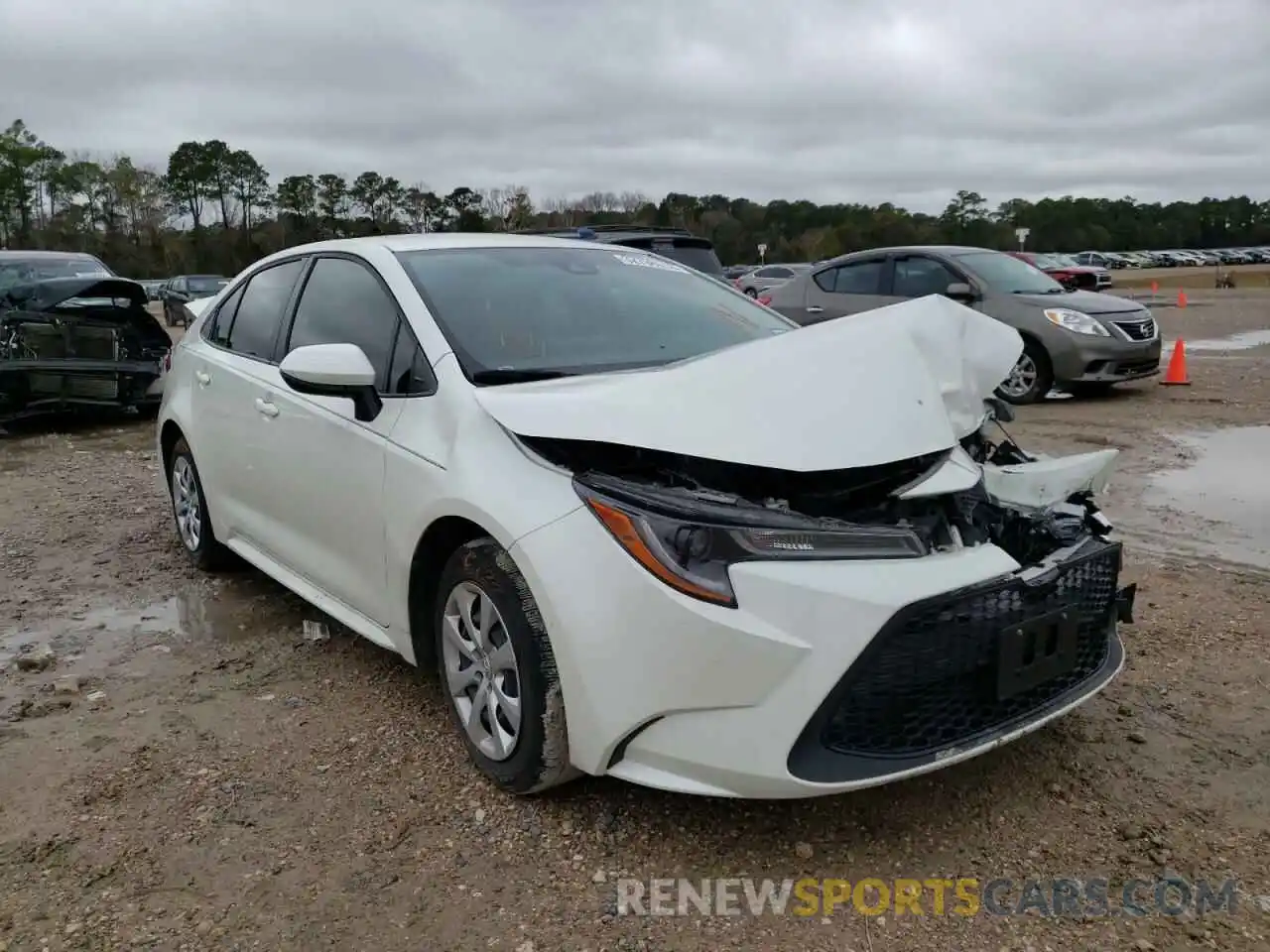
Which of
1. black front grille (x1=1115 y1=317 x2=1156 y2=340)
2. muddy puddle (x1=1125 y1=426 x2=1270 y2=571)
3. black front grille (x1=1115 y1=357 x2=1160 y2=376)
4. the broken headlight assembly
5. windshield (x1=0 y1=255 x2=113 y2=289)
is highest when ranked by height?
windshield (x1=0 y1=255 x2=113 y2=289)

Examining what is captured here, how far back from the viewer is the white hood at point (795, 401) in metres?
2.51

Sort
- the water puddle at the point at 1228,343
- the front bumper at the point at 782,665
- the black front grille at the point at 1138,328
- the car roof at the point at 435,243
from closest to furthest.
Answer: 1. the front bumper at the point at 782,665
2. the car roof at the point at 435,243
3. the black front grille at the point at 1138,328
4. the water puddle at the point at 1228,343

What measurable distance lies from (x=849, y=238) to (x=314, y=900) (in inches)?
2950

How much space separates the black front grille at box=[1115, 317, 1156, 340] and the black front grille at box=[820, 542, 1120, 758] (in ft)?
28.0

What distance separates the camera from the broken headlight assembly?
7.82 feet

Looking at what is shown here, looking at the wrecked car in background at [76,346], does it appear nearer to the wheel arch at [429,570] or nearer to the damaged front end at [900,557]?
the wheel arch at [429,570]

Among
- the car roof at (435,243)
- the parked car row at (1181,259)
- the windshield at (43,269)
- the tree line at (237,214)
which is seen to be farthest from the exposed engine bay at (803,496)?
the parked car row at (1181,259)

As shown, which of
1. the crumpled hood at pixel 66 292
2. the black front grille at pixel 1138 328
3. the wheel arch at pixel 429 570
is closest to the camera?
the wheel arch at pixel 429 570

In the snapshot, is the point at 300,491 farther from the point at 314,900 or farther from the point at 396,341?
the point at 314,900

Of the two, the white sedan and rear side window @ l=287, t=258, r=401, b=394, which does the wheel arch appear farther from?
rear side window @ l=287, t=258, r=401, b=394

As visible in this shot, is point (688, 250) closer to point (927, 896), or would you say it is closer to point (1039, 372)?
point (1039, 372)

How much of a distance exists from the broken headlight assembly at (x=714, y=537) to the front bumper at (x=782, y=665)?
0.11 feet

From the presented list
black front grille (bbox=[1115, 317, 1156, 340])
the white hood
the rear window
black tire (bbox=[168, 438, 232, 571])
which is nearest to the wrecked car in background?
the rear window

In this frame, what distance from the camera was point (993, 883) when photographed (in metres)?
2.50
